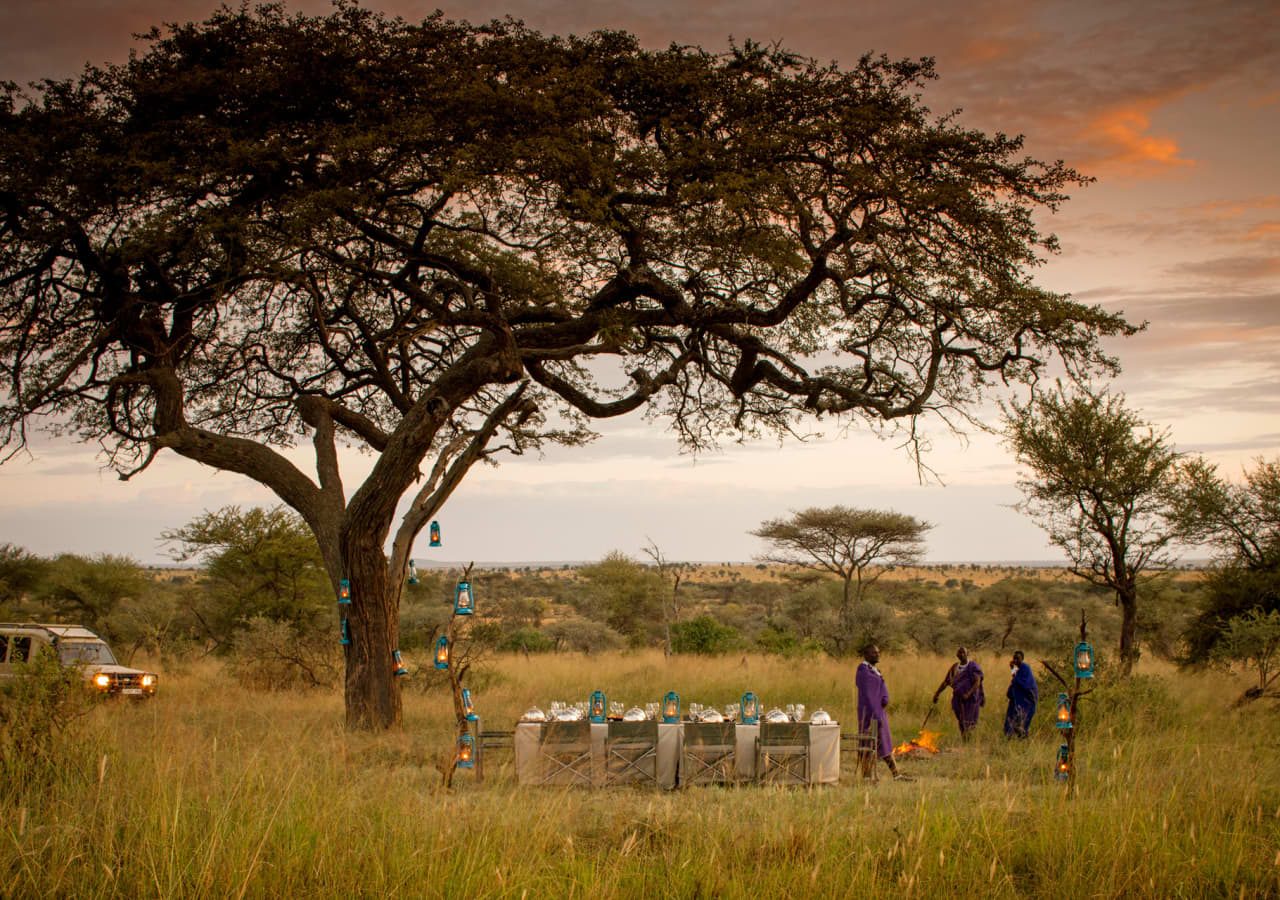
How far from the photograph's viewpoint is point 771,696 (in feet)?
50.0

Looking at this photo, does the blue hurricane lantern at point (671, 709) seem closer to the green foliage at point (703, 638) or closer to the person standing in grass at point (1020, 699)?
the person standing in grass at point (1020, 699)

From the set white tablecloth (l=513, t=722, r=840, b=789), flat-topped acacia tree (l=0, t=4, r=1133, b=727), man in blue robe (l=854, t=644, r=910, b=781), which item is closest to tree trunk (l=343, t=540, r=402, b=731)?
flat-topped acacia tree (l=0, t=4, r=1133, b=727)

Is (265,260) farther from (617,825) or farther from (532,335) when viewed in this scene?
(617,825)

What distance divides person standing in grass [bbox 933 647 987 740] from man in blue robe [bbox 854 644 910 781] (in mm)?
2114

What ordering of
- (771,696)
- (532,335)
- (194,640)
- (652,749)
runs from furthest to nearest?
(194,640)
(771,696)
(532,335)
(652,749)

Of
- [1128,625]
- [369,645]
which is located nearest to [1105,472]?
[1128,625]

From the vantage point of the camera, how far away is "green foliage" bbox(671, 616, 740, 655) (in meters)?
24.2

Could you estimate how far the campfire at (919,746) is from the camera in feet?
36.9

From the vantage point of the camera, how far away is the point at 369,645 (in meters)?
11.5

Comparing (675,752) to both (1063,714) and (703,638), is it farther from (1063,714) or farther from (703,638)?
(703,638)

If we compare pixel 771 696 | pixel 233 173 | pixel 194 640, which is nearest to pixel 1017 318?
pixel 771 696

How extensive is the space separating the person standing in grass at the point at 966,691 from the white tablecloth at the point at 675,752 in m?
3.38

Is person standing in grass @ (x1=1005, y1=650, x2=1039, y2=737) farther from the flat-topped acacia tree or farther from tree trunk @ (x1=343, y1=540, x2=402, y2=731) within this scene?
tree trunk @ (x1=343, y1=540, x2=402, y2=731)

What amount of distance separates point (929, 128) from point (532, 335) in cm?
508
